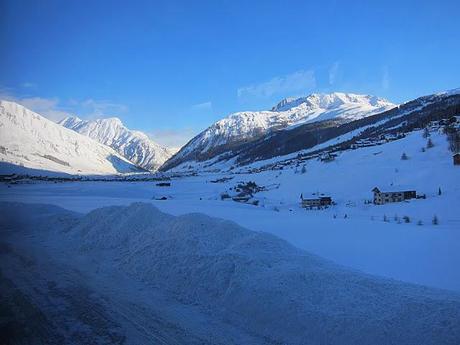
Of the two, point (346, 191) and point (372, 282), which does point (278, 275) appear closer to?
point (372, 282)

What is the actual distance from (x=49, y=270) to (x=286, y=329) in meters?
6.60

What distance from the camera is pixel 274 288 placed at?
8.63m

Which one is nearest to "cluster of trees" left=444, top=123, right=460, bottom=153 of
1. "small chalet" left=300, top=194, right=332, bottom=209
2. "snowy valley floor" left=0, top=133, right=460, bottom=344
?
"small chalet" left=300, top=194, right=332, bottom=209

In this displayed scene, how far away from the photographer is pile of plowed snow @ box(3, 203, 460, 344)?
706 centimetres

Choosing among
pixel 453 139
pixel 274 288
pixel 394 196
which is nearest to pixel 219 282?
pixel 274 288

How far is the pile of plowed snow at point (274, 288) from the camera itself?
7.06 m

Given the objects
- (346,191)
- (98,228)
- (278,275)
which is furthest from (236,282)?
(346,191)

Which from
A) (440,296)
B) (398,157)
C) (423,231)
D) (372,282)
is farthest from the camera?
(398,157)

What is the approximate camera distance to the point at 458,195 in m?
35.2

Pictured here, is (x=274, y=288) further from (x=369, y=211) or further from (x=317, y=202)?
(x=317, y=202)

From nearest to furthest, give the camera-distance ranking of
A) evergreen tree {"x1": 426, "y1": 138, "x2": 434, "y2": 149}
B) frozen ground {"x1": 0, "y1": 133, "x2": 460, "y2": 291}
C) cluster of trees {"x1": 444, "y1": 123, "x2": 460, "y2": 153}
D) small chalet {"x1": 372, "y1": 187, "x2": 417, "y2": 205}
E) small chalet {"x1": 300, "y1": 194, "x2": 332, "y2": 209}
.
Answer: frozen ground {"x1": 0, "y1": 133, "x2": 460, "y2": 291}
small chalet {"x1": 372, "y1": 187, "x2": 417, "y2": 205}
small chalet {"x1": 300, "y1": 194, "x2": 332, "y2": 209}
cluster of trees {"x1": 444, "y1": 123, "x2": 460, "y2": 153}
evergreen tree {"x1": 426, "y1": 138, "x2": 434, "y2": 149}

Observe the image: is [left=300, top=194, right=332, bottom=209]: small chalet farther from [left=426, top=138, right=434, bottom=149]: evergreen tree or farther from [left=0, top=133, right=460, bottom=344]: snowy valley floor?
[left=426, top=138, right=434, bottom=149]: evergreen tree

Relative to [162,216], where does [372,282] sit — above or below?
below

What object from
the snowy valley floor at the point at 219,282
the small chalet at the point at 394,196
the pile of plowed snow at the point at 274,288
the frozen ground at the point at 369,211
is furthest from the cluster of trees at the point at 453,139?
the pile of plowed snow at the point at 274,288
